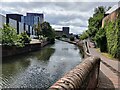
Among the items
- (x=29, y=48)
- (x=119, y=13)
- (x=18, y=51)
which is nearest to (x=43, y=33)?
(x=29, y=48)

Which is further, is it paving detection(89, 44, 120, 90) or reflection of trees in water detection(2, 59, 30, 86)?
reflection of trees in water detection(2, 59, 30, 86)

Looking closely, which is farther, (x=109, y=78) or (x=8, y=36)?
(x=8, y=36)

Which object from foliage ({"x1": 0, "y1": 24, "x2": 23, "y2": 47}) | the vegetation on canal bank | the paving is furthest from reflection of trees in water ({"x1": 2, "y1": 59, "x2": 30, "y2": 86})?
foliage ({"x1": 0, "y1": 24, "x2": 23, "y2": 47})

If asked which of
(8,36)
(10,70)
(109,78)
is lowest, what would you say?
(10,70)

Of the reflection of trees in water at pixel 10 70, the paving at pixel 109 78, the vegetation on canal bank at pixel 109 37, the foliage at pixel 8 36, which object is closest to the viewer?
the paving at pixel 109 78

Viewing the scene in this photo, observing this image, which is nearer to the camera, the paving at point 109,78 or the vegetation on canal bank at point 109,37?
the paving at point 109,78

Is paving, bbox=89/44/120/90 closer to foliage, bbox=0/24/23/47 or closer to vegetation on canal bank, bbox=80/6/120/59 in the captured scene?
vegetation on canal bank, bbox=80/6/120/59

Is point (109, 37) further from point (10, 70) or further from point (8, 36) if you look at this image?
point (8, 36)

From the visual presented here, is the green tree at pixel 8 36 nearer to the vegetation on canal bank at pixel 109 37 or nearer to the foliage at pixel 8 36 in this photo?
the foliage at pixel 8 36

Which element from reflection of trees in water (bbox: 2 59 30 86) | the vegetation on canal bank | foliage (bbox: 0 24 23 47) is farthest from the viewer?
foliage (bbox: 0 24 23 47)

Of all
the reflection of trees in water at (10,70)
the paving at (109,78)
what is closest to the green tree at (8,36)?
the reflection of trees in water at (10,70)

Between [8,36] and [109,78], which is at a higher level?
[8,36]

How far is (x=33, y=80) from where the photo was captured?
1948cm

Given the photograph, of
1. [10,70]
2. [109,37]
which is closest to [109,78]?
[10,70]
